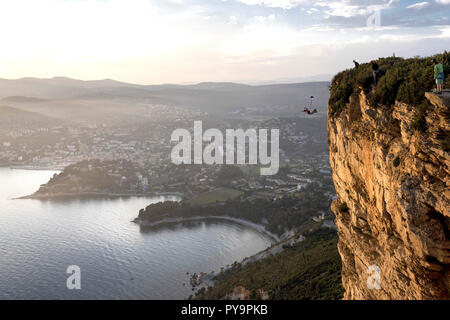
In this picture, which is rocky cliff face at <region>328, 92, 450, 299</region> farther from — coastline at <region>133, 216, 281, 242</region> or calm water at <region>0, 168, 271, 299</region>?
coastline at <region>133, 216, 281, 242</region>

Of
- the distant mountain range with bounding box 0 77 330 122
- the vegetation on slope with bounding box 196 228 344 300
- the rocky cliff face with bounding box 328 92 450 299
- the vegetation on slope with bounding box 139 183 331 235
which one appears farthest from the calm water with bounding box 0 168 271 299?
the distant mountain range with bounding box 0 77 330 122

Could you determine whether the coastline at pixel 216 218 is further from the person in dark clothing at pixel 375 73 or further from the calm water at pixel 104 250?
the person in dark clothing at pixel 375 73

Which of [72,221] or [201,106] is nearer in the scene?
[72,221]

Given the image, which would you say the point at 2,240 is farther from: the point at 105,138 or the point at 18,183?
the point at 105,138

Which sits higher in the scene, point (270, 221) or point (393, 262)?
point (393, 262)

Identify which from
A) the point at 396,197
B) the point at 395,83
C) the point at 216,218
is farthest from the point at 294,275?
the point at 216,218

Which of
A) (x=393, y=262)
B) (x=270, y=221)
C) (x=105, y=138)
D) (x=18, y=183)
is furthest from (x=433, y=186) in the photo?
(x=105, y=138)

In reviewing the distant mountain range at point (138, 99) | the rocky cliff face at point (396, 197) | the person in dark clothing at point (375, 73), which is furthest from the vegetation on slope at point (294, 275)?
the distant mountain range at point (138, 99)
